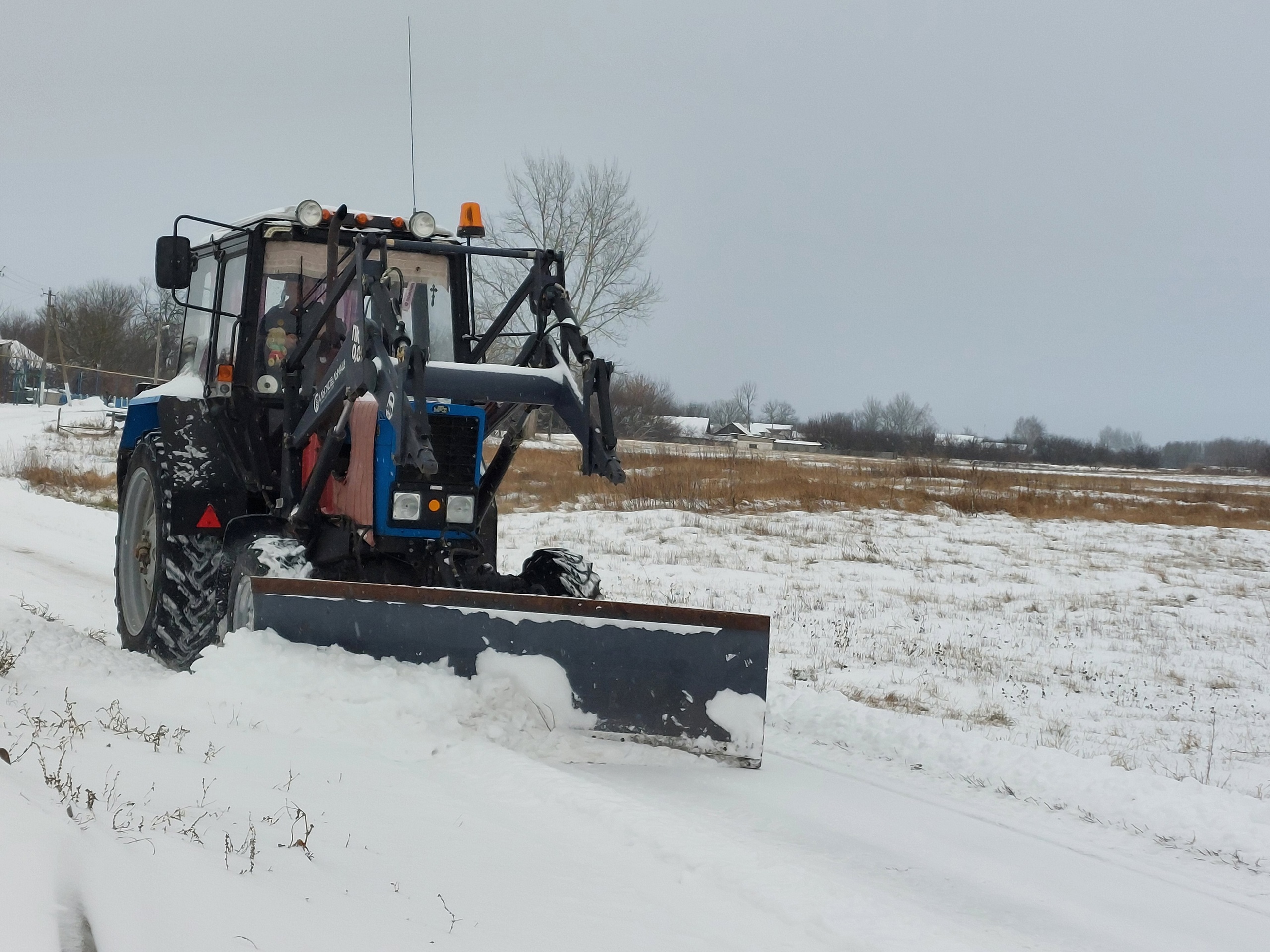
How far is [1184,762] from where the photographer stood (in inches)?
205

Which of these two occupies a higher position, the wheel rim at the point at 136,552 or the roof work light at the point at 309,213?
the roof work light at the point at 309,213

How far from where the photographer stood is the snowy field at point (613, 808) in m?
2.55


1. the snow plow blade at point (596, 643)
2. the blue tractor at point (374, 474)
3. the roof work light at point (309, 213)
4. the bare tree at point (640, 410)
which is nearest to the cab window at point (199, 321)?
the blue tractor at point (374, 474)

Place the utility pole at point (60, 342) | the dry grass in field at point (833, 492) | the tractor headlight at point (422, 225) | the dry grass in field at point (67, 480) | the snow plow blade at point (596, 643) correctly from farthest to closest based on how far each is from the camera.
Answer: the utility pole at point (60, 342) → the dry grass in field at point (833, 492) → the dry grass in field at point (67, 480) → the tractor headlight at point (422, 225) → the snow plow blade at point (596, 643)

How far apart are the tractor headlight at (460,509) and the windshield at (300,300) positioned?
3.35 feet

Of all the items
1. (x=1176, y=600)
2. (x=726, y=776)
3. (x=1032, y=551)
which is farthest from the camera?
(x=1032, y=551)

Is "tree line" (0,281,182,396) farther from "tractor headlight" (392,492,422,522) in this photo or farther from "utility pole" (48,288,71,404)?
"tractor headlight" (392,492,422,522)

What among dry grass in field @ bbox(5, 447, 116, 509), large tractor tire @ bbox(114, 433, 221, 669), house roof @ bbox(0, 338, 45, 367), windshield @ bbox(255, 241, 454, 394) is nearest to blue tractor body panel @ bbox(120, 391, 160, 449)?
large tractor tire @ bbox(114, 433, 221, 669)

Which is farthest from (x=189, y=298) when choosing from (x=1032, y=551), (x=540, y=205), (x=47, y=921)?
(x=540, y=205)

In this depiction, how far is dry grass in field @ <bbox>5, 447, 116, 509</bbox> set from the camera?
49.1 ft

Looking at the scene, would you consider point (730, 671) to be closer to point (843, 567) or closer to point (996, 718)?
point (996, 718)

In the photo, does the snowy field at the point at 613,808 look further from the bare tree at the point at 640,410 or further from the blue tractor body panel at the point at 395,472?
the bare tree at the point at 640,410

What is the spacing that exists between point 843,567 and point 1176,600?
10.1 feet

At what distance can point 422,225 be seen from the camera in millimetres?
5645
